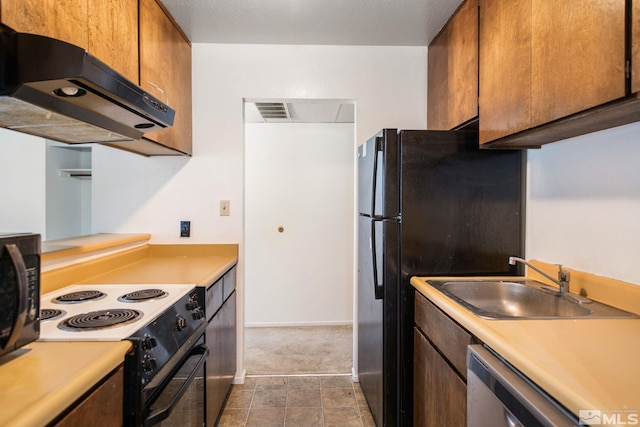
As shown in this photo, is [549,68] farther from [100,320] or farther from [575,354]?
[100,320]

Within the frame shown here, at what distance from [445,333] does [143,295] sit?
4.06 feet

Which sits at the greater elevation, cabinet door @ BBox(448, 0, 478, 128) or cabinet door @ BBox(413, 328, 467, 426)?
cabinet door @ BBox(448, 0, 478, 128)

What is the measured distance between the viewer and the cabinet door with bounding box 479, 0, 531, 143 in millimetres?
1195

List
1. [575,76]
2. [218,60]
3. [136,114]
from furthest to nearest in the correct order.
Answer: [218,60], [136,114], [575,76]

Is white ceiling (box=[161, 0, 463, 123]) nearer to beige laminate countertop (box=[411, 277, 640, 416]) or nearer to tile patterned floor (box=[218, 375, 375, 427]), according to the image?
beige laminate countertop (box=[411, 277, 640, 416])

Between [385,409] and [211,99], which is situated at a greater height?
Answer: [211,99]

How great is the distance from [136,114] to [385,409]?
1859 mm

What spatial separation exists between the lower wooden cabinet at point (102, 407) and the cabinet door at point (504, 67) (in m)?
1.59

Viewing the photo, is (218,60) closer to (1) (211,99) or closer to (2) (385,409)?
(1) (211,99)

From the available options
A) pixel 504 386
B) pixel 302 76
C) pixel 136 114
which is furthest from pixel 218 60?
pixel 504 386

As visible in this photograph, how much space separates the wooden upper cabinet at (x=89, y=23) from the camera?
954 millimetres

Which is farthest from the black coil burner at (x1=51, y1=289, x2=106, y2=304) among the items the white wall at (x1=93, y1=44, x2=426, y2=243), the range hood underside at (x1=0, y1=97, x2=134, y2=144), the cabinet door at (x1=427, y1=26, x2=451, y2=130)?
the cabinet door at (x1=427, y1=26, x2=451, y2=130)

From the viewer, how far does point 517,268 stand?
5.48 feet

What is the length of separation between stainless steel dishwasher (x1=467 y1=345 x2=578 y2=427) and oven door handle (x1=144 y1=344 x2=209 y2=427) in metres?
0.98
